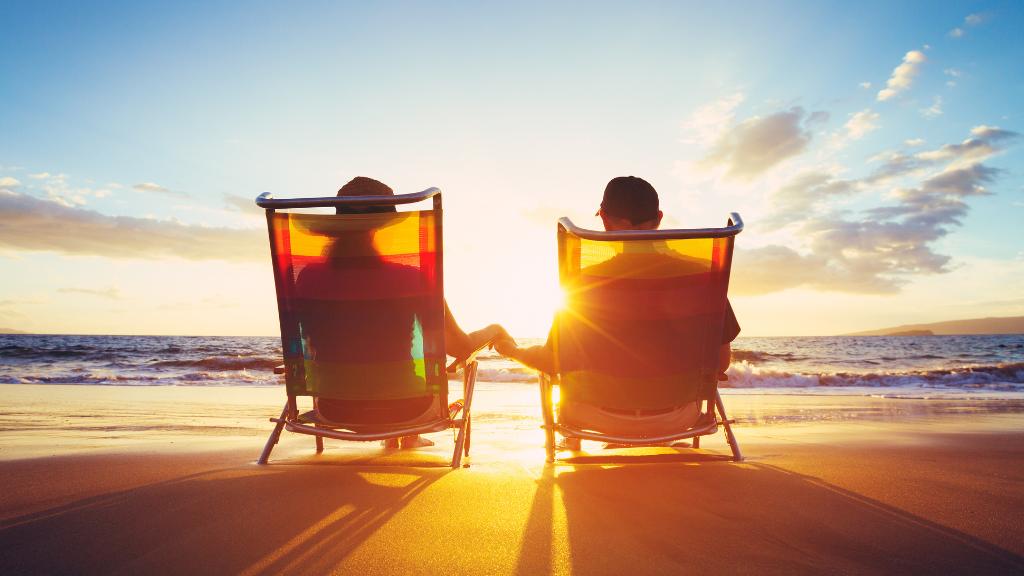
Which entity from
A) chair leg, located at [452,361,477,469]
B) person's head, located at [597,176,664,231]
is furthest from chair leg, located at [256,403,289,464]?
person's head, located at [597,176,664,231]

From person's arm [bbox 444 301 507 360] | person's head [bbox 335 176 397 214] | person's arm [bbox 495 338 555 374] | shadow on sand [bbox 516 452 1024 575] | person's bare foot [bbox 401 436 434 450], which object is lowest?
person's bare foot [bbox 401 436 434 450]

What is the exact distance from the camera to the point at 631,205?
3.37 m

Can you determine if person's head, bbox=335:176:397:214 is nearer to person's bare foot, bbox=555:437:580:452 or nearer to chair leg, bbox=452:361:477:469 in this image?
chair leg, bbox=452:361:477:469

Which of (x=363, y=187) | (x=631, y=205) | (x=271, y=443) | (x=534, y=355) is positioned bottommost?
(x=271, y=443)

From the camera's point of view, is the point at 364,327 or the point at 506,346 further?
the point at 506,346

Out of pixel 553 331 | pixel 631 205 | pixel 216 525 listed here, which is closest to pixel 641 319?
pixel 553 331

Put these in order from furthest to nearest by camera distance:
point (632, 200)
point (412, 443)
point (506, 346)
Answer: point (412, 443), point (506, 346), point (632, 200)

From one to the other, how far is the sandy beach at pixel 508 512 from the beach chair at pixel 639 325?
1.38 ft

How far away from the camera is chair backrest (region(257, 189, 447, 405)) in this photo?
323cm

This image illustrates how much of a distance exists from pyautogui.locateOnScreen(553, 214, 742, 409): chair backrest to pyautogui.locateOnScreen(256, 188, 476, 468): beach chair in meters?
0.79

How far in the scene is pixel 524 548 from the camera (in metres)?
→ 1.92

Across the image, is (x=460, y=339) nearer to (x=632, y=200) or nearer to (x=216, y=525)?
(x=632, y=200)

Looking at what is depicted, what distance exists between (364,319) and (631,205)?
1777 mm

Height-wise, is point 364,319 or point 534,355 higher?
point 364,319
